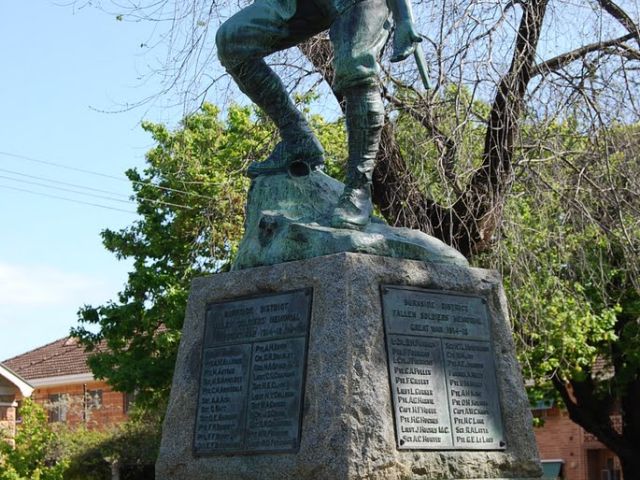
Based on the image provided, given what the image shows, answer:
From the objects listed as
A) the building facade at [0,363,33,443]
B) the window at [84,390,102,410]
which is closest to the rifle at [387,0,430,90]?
the building facade at [0,363,33,443]

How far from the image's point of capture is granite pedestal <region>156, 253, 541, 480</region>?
530 cm

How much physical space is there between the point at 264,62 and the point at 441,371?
186 centimetres

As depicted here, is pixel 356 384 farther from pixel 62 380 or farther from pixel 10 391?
pixel 62 380

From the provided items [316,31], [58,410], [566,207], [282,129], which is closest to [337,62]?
[316,31]

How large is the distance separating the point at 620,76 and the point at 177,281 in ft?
38.8

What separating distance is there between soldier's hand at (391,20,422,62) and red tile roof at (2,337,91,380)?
30.8m

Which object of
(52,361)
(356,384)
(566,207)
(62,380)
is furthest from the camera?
(52,361)

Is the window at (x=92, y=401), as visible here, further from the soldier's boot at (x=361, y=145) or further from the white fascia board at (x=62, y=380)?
the soldier's boot at (x=361, y=145)

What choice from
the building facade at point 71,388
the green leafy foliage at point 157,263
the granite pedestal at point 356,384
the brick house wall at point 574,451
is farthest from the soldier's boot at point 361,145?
the brick house wall at point 574,451

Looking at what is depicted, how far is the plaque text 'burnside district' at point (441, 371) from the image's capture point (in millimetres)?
5523

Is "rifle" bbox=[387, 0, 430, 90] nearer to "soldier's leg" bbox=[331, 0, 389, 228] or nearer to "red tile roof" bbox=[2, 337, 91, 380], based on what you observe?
"soldier's leg" bbox=[331, 0, 389, 228]

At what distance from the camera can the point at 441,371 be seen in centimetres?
573

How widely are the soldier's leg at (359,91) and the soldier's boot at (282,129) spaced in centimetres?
41

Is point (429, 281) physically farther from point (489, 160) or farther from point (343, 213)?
point (489, 160)
